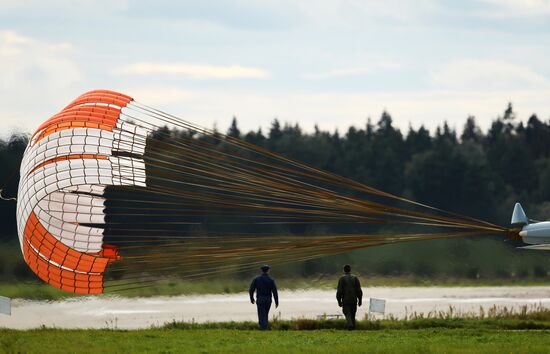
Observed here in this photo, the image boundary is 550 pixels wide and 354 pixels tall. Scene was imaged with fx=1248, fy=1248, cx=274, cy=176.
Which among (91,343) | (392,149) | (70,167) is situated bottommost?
(91,343)

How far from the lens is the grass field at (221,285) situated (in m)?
28.5

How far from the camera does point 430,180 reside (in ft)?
163

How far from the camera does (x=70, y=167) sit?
21922 mm

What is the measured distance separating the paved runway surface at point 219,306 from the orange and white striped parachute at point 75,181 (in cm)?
384

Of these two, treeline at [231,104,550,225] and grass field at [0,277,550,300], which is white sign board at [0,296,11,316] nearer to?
grass field at [0,277,550,300]

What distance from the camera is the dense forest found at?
33.3 m

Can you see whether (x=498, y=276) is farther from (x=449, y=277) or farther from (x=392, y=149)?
(x=392, y=149)

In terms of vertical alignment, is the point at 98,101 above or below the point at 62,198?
above

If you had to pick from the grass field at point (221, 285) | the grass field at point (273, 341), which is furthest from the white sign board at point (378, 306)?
the grass field at point (221, 285)

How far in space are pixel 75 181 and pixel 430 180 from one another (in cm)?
2954

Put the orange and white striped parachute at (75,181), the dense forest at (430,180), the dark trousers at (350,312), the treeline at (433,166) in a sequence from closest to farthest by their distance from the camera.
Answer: the orange and white striped parachute at (75,181), the dark trousers at (350,312), the dense forest at (430,180), the treeline at (433,166)

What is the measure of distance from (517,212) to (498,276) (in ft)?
43.6

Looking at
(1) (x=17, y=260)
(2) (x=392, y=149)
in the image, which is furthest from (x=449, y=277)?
(2) (x=392, y=149)

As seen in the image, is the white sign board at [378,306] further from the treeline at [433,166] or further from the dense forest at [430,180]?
the treeline at [433,166]
